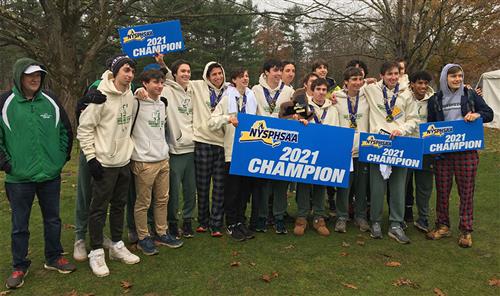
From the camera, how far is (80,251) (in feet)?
15.9

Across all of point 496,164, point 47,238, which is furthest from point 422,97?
point 496,164

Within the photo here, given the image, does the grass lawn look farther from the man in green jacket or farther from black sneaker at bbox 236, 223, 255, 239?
the man in green jacket

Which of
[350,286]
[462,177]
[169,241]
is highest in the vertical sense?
[462,177]

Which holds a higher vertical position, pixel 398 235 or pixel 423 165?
pixel 423 165

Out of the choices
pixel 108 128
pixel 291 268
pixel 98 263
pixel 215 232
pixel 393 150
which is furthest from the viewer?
pixel 215 232

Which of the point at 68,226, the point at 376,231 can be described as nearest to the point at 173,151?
the point at 68,226

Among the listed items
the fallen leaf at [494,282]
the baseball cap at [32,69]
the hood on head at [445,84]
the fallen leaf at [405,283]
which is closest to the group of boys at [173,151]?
the baseball cap at [32,69]

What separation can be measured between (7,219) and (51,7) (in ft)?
29.9

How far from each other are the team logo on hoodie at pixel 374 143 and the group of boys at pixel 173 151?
0.20 metres

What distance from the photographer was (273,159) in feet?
17.3

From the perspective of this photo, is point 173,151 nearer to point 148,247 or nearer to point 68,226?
point 148,247

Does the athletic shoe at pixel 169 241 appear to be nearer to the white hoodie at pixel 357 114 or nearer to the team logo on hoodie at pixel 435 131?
the white hoodie at pixel 357 114

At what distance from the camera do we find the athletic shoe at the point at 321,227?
5.72 metres

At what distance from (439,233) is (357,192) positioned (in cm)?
124
